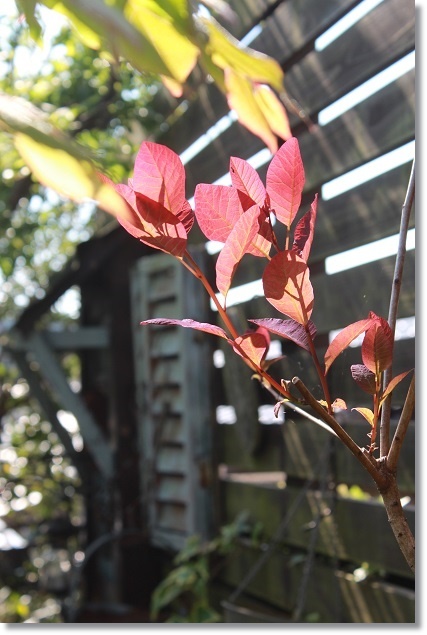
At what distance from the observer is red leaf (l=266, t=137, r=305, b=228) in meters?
0.49

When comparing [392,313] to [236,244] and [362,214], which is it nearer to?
[236,244]

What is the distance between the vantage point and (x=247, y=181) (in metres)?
0.51

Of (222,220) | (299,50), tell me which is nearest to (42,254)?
(299,50)

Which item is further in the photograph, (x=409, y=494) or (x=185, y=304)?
(x=185, y=304)

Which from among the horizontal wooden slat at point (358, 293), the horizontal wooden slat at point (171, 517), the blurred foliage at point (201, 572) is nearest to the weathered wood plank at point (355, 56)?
the horizontal wooden slat at point (358, 293)

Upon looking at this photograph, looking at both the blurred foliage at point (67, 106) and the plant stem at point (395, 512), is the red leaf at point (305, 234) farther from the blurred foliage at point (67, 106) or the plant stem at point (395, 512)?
the blurred foliage at point (67, 106)

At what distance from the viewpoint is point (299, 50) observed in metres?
1.09

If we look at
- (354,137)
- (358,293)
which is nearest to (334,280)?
(358,293)

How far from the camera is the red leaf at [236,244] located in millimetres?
461

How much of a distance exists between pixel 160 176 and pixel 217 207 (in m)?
0.05

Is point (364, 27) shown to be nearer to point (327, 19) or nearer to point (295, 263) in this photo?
point (327, 19)

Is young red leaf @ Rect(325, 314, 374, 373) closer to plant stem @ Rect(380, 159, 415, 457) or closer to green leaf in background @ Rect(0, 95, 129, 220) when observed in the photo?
plant stem @ Rect(380, 159, 415, 457)

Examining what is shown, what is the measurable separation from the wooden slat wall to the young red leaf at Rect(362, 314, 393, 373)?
29 cm

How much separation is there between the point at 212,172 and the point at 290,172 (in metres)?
0.78
